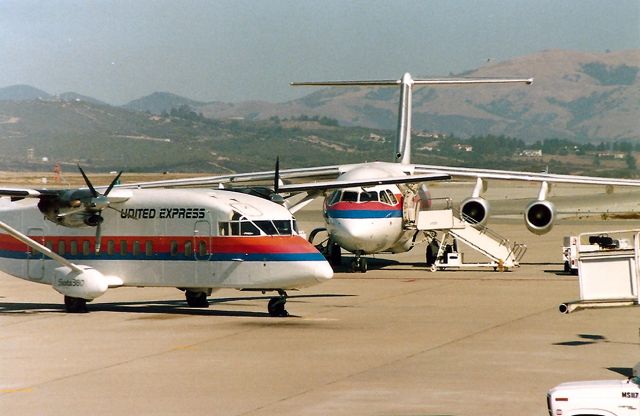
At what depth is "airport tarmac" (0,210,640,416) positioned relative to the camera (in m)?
15.2

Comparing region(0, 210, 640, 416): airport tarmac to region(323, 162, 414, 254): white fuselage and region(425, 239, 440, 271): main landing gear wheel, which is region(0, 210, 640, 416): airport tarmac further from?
region(425, 239, 440, 271): main landing gear wheel

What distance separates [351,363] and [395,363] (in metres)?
0.74

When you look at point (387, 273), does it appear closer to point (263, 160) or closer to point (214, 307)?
point (214, 307)

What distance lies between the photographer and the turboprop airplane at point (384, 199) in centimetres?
3456

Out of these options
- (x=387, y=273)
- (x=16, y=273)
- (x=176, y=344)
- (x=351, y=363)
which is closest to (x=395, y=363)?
(x=351, y=363)

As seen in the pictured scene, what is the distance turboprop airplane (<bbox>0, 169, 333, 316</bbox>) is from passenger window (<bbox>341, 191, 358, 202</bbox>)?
900cm

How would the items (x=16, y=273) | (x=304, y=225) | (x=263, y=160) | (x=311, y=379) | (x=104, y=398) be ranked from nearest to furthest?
(x=104, y=398) < (x=311, y=379) < (x=16, y=273) < (x=304, y=225) < (x=263, y=160)

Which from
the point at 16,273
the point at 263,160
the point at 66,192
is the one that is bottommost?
the point at 16,273

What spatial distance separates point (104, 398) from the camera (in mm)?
15617

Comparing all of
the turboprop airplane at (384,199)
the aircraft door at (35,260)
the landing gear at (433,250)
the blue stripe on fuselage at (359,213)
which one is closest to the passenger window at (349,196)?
the turboprop airplane at (384,199)

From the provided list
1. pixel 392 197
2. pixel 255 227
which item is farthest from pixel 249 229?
pixel 392 197

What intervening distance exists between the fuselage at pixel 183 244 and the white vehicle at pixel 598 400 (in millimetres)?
12829

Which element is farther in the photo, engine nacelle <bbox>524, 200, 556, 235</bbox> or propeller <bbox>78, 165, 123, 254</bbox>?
engine nacelle <bbox>524, 200, 556, 235</bbox>

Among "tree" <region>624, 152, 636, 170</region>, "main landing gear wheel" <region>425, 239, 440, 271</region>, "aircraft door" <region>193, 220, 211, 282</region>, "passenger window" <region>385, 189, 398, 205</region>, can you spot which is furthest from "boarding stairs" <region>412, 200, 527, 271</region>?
"tree" <region>624, 152, 636, 170</region>
